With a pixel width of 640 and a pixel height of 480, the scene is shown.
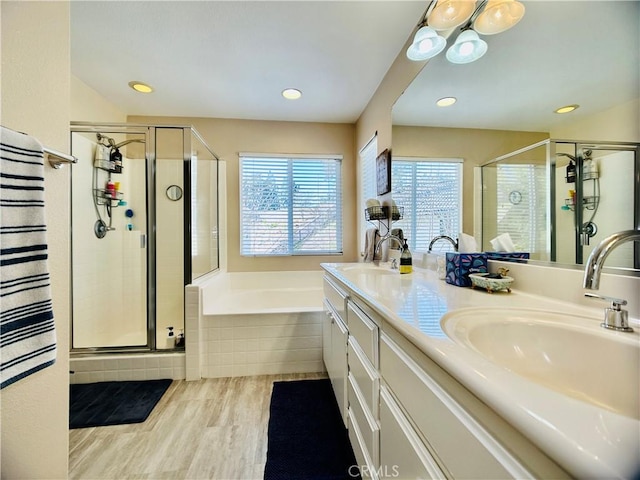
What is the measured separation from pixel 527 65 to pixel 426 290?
3.12ft

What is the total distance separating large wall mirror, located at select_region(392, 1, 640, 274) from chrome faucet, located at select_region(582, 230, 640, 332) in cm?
16

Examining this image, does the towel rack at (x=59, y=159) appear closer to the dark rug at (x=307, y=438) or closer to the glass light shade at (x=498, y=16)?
the dark rug at (x=307, y=438)

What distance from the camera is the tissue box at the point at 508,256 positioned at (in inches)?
43.6

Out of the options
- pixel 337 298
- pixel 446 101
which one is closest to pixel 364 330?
pixel 337 298

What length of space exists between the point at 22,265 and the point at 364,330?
3.45 ft

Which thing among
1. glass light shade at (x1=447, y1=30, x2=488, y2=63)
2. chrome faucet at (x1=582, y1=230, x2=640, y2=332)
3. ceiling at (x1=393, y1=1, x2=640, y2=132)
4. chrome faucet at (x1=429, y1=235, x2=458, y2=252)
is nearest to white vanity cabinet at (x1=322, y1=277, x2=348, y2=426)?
chrome faucet at (x1=429, y1=235, x2=458, y2=252)

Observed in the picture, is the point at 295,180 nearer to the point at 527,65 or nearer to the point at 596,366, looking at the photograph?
the point at 527,65

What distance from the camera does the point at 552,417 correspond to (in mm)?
327

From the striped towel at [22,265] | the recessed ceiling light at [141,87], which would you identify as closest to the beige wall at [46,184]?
the striped towel at [22,265]

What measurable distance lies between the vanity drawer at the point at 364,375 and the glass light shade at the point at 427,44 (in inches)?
62.3

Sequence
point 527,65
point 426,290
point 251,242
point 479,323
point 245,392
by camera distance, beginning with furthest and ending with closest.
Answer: point 251,242, point 245,392, point 426,290, point 527,65, point 479,323

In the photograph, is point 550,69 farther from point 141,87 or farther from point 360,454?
point 141,87

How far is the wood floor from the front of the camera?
1.27 metres

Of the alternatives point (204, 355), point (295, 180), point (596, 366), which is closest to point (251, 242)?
point (295, 180)
